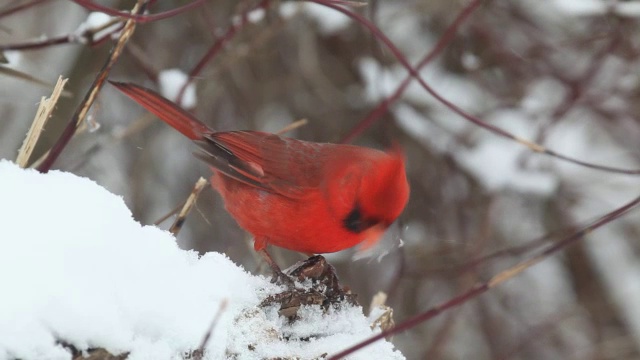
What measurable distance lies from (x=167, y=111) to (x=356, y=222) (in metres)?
0.82

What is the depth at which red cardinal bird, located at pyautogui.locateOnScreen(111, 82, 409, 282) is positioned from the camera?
6.73 feet

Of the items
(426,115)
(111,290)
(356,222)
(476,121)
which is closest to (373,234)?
(356,222)

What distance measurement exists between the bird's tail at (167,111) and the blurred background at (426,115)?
1.60m

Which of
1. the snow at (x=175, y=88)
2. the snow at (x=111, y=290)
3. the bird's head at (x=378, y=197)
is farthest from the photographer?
the snow at (x=175, y=88)

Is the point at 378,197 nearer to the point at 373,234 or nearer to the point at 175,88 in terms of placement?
the point at 373,234

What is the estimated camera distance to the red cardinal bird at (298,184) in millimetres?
2051

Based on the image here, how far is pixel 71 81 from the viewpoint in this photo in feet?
13.1

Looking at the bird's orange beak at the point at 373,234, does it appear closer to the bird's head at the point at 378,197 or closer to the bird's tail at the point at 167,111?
the bird's head at the point at 378,197

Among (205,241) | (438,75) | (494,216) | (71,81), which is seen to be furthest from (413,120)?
(71,81)

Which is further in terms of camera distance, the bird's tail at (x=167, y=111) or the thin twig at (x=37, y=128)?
the bird's tail at (x=167, y=111)

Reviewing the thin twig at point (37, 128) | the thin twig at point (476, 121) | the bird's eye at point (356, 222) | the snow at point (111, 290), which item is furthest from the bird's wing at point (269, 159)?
the thin twig at point (37, 128)

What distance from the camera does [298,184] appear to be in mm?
2322

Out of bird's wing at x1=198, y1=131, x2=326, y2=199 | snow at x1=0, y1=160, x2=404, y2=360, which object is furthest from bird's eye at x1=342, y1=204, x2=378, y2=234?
snow at x1=0, y1=160, x2=404, y2=360

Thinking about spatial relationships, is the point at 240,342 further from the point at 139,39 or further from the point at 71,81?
the point at 139,39
